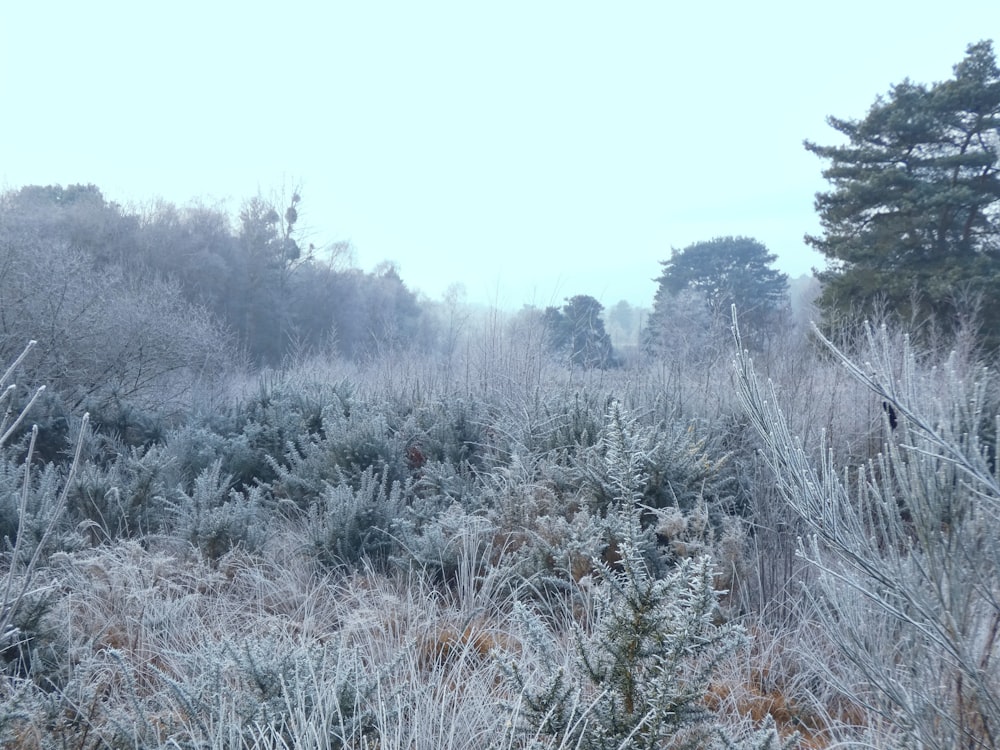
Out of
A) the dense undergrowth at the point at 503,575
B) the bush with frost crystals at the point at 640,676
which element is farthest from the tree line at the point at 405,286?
the bush with frost crystals at the point at 640,676

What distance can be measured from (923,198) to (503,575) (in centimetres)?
1788

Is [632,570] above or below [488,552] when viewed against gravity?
above

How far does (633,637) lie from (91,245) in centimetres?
2717

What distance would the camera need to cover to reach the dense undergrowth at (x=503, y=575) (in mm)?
2098

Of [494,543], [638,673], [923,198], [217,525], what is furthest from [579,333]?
[923,198]

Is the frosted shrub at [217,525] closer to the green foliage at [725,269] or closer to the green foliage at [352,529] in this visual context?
the green foliage at [352,529]

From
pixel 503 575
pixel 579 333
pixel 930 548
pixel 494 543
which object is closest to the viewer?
pixel 930 548

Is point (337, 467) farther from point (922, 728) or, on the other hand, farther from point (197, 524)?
point (922, 728)

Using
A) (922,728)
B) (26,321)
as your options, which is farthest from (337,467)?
(26,321)

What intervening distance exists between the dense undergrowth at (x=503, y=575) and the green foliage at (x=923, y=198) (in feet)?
41.2

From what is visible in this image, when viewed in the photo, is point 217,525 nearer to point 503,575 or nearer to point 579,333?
point 503,575

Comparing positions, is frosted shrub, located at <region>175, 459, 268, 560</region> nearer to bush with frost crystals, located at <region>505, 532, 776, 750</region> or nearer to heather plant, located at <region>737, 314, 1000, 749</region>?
bush with frost crystals, located at <region>505, 532, 776, 750</region>

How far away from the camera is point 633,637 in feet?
7.20

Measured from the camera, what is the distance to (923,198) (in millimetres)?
18094
